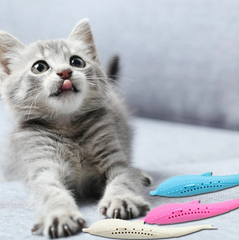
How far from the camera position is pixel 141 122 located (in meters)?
2.34

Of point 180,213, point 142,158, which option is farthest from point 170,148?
point 180,213

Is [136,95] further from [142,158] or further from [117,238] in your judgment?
[117,238]

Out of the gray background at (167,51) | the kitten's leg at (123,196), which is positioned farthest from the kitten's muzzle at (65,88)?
the gray background at (167,51)

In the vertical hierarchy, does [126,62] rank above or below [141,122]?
above

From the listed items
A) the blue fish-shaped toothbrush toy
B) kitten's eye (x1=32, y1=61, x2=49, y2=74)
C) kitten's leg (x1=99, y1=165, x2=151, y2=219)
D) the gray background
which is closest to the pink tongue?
kitten's eye (x1=32, y1=61, x2=49, y2=74)

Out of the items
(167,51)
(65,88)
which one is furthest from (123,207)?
(167,51)

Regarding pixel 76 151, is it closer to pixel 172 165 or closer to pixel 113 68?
pixel 172 165

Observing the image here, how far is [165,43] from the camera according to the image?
223cm

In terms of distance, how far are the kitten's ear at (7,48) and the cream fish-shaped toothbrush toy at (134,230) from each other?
741 mm

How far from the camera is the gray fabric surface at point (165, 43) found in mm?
2152

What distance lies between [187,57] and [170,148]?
24.2 inches

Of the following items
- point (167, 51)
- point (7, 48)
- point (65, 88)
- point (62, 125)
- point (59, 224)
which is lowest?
point (59, 224)

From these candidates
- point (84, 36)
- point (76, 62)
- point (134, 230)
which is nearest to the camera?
point (134, 230)

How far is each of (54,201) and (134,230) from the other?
0.23m
